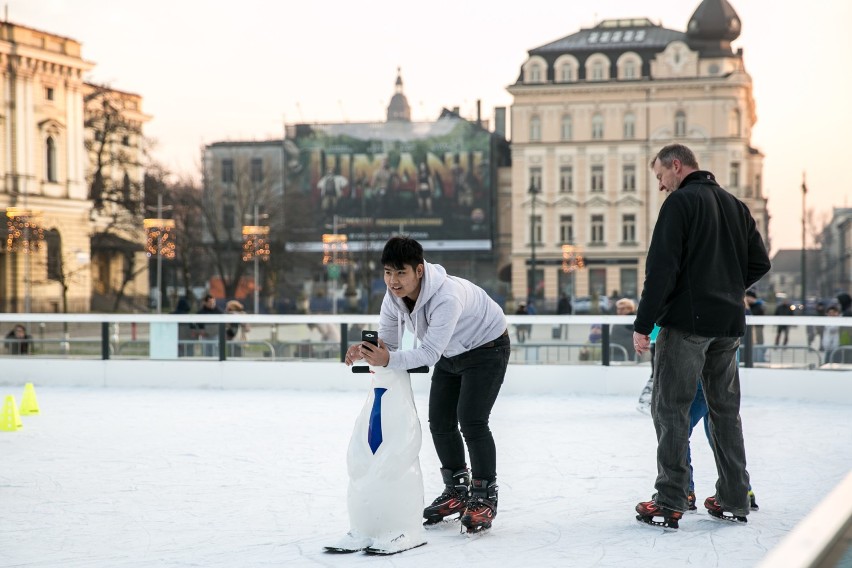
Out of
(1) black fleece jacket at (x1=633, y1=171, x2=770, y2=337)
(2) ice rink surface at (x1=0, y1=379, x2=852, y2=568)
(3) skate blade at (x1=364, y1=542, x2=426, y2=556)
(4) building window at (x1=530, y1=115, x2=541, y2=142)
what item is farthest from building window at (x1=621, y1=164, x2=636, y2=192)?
(3) skate blade at (x1=364, y1=542, x2=426, y2=556)

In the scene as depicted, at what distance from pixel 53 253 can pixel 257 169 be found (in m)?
21.6

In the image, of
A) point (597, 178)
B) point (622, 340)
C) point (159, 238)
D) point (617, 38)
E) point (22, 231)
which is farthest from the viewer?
point (617, 38)

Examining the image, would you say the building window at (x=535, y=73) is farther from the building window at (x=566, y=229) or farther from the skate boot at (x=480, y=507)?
the skate boot at (x=480, y=507)


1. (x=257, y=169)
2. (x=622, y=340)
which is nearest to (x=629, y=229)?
(x=257, y=169)

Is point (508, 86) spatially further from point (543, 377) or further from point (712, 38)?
point (543, 377)

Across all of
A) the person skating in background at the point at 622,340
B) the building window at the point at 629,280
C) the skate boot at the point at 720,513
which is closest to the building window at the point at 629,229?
the building window at the point at 629,280

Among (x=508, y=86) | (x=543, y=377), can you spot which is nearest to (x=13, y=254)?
(x=508, y=86)

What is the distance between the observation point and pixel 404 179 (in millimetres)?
67000

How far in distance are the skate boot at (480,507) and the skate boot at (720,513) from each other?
1.14 m

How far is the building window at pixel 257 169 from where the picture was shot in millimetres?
63281

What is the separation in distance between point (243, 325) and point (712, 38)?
5573 cm

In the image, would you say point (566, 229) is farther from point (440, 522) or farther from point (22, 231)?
point (440, 522)

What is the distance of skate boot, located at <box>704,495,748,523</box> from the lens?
17.1 feet

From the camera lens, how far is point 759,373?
40.7 feet
